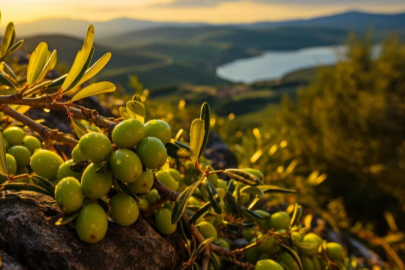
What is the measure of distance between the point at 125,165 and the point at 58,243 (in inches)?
10.4

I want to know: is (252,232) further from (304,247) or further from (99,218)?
(99,218)

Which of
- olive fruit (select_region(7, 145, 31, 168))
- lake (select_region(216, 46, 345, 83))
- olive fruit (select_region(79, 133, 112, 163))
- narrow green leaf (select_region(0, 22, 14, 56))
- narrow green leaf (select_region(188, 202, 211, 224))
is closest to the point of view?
olive fruit (select_region(79, 133, 112, 163))

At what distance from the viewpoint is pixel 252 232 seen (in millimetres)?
1232

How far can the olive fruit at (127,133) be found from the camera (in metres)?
0.85

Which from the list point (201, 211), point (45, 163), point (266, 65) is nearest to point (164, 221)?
point (201, 211)

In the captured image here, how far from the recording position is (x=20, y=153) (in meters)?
1.14

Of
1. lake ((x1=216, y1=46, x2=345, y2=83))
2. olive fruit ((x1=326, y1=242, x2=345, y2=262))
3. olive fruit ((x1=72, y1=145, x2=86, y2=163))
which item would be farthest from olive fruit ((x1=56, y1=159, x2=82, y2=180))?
lake ((x1=216, y1=46, x2=345, y2=83))

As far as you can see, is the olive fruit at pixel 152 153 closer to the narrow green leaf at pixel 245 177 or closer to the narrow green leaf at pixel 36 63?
the narrow green leaf at pixel 245 177

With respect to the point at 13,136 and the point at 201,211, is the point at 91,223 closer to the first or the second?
the point at 201,211

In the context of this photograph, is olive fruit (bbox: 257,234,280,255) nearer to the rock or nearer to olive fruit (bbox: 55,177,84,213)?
the rock

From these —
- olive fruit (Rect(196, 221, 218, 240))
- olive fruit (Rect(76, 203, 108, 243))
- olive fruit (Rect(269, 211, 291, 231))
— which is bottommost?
olive fruit (Rect(269, 211, 291, 231))

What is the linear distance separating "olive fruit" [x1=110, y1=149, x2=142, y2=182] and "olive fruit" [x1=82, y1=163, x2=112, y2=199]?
3 cm

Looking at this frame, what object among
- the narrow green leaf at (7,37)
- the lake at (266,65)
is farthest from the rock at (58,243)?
the lake at (266,65)

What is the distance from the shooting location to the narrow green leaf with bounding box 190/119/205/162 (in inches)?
36.9
